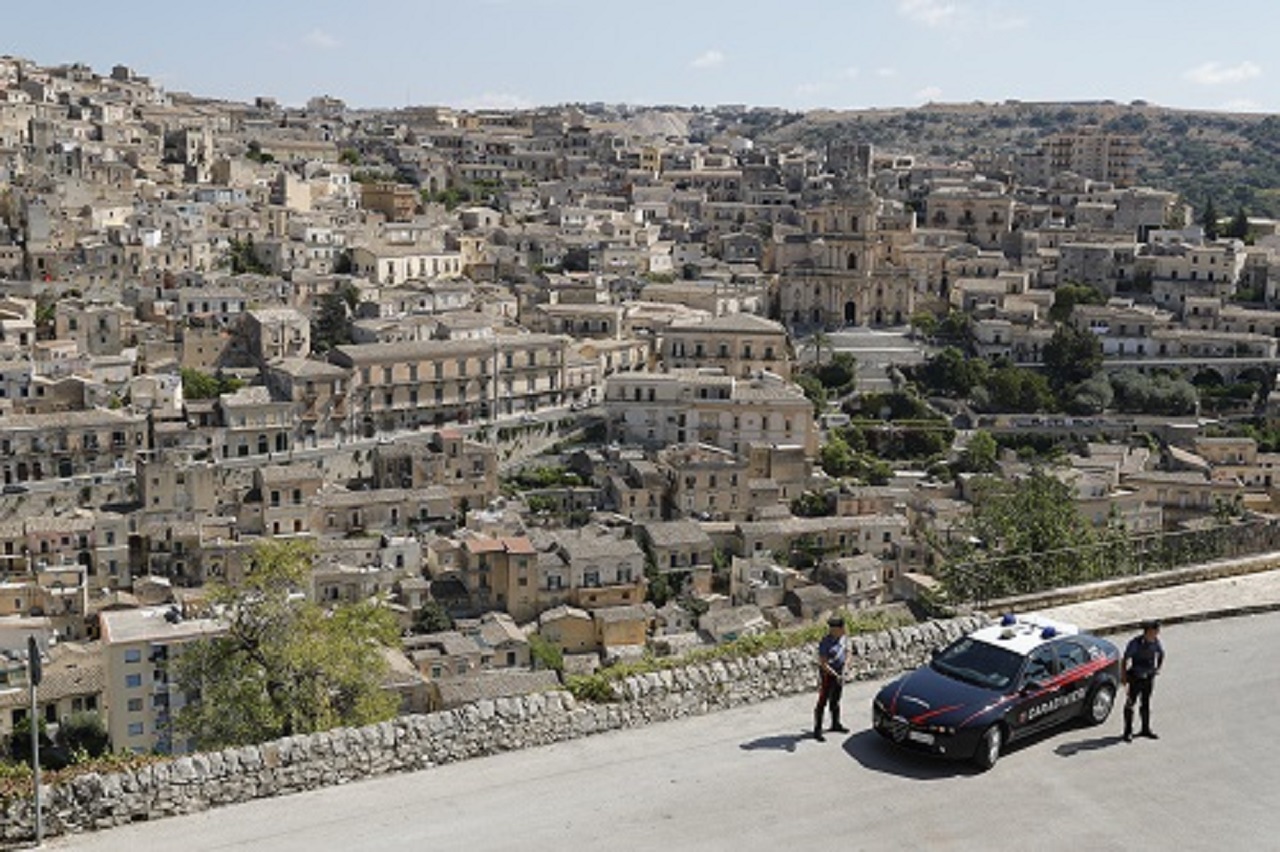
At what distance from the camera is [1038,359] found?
50344 mm

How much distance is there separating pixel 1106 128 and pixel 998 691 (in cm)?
13642

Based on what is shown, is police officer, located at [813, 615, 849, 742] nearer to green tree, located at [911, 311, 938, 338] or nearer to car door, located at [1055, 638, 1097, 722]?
car door, located at [1055, 638, 1097, 722]

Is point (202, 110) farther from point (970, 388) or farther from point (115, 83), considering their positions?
point (970, 388)

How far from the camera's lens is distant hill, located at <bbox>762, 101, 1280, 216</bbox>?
363 feet

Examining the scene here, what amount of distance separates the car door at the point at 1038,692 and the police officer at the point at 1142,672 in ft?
1.44

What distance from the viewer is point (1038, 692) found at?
809 cm

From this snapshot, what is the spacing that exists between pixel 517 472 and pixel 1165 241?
113 feet

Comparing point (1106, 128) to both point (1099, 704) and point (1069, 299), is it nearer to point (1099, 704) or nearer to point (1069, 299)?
point (1069, 299)

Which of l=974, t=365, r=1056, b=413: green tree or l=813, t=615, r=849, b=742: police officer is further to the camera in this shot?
l=974, t=365, r=1056, b=413: green tree

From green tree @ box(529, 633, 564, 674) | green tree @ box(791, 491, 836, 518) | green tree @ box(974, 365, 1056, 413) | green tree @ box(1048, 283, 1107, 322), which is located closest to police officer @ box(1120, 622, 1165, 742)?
green tree @ box(529, 633, 564, 674)

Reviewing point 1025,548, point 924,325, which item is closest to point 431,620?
point 1025,548

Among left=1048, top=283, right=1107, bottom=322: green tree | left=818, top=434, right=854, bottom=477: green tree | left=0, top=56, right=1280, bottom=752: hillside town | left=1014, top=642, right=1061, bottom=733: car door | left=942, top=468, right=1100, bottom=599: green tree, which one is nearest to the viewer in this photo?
left=1014, top=642, right=1061, bottom=733: car door

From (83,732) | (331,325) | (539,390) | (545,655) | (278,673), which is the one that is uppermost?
(278,673)

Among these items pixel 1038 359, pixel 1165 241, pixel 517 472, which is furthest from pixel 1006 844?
pixel 1165 241
